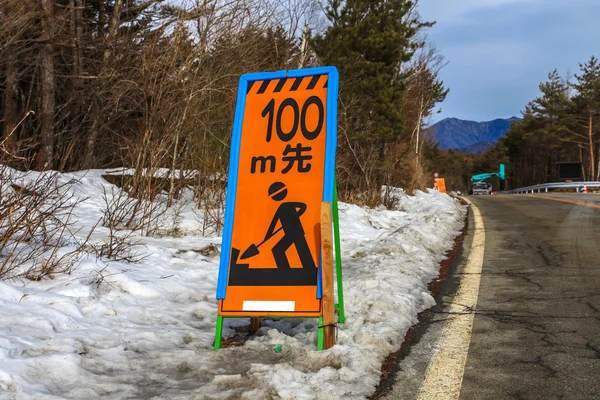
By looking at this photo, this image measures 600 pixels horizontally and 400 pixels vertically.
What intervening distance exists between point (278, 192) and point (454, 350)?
5.09 feet

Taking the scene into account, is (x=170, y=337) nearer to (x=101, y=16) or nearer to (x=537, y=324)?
(x=537, y=324)

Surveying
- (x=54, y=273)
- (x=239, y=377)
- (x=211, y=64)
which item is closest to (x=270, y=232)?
(x=239, y=377)

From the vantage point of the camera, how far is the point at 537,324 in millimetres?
3826

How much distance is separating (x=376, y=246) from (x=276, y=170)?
3420mm

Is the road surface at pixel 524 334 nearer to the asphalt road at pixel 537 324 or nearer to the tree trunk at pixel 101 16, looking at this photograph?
the asphalt road at pixel 537 324

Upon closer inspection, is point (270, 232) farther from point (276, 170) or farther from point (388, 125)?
point (388, 125)

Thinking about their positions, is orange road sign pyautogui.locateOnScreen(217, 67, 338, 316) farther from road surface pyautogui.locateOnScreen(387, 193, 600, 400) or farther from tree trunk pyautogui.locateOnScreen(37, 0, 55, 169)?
tree trunk pyautogui.locateOnScreen(37, 0, 55, 169)

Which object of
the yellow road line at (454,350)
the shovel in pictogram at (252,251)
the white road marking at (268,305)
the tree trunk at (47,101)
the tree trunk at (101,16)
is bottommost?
the yellow road line at (454,350)

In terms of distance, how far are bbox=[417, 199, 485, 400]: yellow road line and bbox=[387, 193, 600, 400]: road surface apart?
1 centimetres

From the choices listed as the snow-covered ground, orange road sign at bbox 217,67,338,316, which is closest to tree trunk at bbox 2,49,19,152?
the snow-covered ground

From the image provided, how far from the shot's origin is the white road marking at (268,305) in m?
3.33

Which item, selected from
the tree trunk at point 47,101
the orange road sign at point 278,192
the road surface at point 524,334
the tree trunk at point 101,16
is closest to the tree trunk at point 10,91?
the tree trunk at point 47,101

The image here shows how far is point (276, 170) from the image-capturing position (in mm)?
3623

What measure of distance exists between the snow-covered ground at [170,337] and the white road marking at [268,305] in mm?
250
